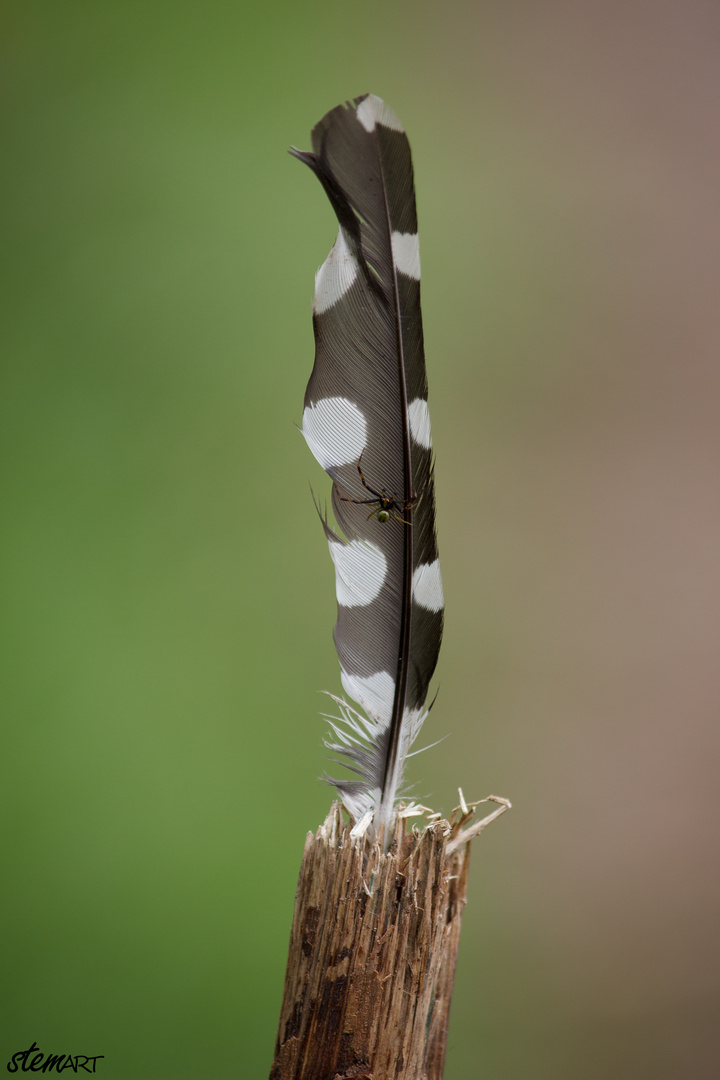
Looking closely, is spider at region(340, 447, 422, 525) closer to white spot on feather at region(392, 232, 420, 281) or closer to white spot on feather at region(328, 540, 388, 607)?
Result: white spot on feather at region(328, 540, 388, 607)

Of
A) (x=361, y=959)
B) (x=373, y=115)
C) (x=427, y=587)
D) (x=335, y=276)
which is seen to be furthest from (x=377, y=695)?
(x=373, y=115)

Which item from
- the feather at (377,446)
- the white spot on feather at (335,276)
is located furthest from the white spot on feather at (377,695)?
the white spot on feather at (335,276)

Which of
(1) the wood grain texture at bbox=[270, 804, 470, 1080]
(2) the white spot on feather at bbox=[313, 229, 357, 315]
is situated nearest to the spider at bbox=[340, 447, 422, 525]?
(2) the white spot on feather at bbox=[313, 229, 357, 315]

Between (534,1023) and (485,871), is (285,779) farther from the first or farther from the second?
(534,1023)

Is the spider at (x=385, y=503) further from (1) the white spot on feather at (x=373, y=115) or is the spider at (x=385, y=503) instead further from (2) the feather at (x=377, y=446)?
(1) the white spot on feather at (x=373, y=115)

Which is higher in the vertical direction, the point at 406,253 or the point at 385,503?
the point at 406,253

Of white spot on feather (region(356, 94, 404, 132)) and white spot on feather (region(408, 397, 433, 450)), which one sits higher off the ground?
white spot on feather (region(356, 94, 404, 132))

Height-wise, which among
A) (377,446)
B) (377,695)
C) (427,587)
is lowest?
(377,695)

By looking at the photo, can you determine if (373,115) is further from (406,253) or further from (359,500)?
(359,500)
